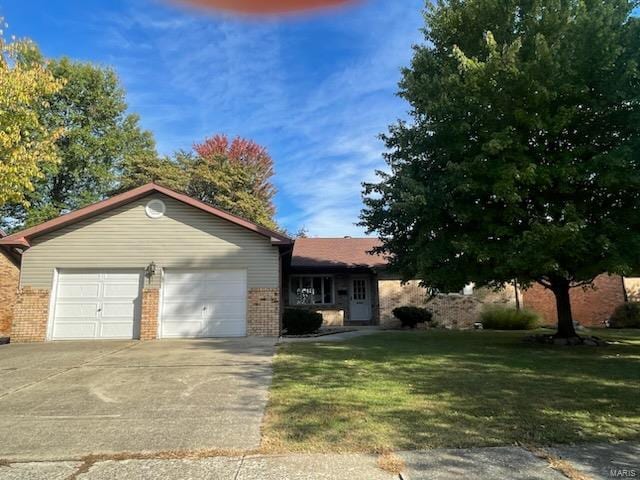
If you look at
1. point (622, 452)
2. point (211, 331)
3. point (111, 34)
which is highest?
point (111, 34)

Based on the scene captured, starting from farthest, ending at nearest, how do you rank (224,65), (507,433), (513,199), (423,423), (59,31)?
(224,65) → (59,31) → (513,199) → (423,423) → (507,433)

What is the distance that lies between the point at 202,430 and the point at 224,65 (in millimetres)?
10979

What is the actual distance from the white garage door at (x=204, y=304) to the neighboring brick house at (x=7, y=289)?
583cm

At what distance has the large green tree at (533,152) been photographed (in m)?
9.93

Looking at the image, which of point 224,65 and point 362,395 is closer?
point 362,395

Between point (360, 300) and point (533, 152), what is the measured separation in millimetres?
12777

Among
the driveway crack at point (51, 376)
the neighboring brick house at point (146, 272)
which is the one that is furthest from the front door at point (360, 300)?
the driveway crack at point (51, 376)

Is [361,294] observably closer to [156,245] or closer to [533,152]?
[156,245]

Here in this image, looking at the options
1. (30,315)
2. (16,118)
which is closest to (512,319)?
(30,315)

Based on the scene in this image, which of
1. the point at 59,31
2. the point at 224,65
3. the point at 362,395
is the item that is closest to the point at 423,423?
the point at 362,395

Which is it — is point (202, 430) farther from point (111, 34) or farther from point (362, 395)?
point (111, 34)

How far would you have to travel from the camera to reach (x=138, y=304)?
555 inches

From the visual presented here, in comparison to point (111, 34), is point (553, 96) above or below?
below

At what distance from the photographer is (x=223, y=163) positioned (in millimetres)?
34094
